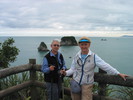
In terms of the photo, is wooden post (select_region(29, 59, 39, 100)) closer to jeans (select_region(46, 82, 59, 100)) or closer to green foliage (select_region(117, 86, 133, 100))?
jeans (select_region(46, 82, 59, 100))

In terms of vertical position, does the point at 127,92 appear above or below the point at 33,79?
below

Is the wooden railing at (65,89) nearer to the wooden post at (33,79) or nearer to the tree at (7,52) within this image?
the wooden post at (33,79)

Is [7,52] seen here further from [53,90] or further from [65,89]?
[53,90]

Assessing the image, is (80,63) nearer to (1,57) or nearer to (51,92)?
(51,92)

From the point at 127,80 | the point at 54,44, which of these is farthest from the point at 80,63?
the point at 127,80

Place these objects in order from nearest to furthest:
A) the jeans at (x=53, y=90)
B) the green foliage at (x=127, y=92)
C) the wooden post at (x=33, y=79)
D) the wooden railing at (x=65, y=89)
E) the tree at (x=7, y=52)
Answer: the wooden railing at (x=65, y=89), the jeans at (x=53, y=90), the green foliage at (x=127, y=92), the wooden post at (x=33, y=79), the tree at (x=7, y=52)

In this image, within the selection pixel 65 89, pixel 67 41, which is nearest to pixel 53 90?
pixel 65 89

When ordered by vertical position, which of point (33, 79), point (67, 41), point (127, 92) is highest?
point (33, 79)

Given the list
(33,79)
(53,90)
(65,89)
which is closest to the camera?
(53,90)

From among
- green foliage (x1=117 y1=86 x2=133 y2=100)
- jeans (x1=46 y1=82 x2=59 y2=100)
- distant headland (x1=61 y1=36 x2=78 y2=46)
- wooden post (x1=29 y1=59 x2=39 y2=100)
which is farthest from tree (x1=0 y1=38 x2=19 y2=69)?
distant headland (x1=61 y1=36 x2=78 y2=46)

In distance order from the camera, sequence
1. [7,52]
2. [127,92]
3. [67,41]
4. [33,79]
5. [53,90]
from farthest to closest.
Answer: [67,41], [7,52], [33,79], [127,92], [53,90]

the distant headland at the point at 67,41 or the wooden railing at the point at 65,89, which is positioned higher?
the wooden railing at the point at 65,89

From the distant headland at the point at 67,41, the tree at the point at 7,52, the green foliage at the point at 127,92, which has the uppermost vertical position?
the tree at the point at 7,52

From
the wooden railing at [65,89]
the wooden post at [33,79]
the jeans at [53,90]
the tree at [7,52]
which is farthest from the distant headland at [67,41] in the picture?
the jeans at [53,90]
